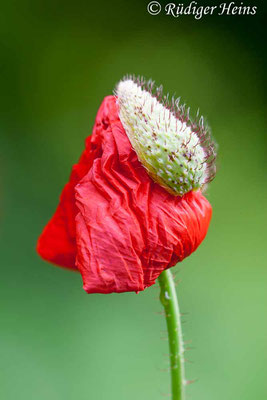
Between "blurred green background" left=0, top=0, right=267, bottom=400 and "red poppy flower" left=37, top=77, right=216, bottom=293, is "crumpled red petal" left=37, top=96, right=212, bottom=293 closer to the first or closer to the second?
"red poppy flower" left=37, top=77, right=216, bottom=293

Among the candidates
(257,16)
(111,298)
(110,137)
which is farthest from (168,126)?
(257,16)

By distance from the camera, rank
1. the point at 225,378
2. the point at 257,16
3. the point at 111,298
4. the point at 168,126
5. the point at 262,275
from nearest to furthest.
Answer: the point at 168,126 < the point at 225,378 < the point at 111,298 < the point at 262,275 < the point at 257,16

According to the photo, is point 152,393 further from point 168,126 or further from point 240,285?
point 168,126
